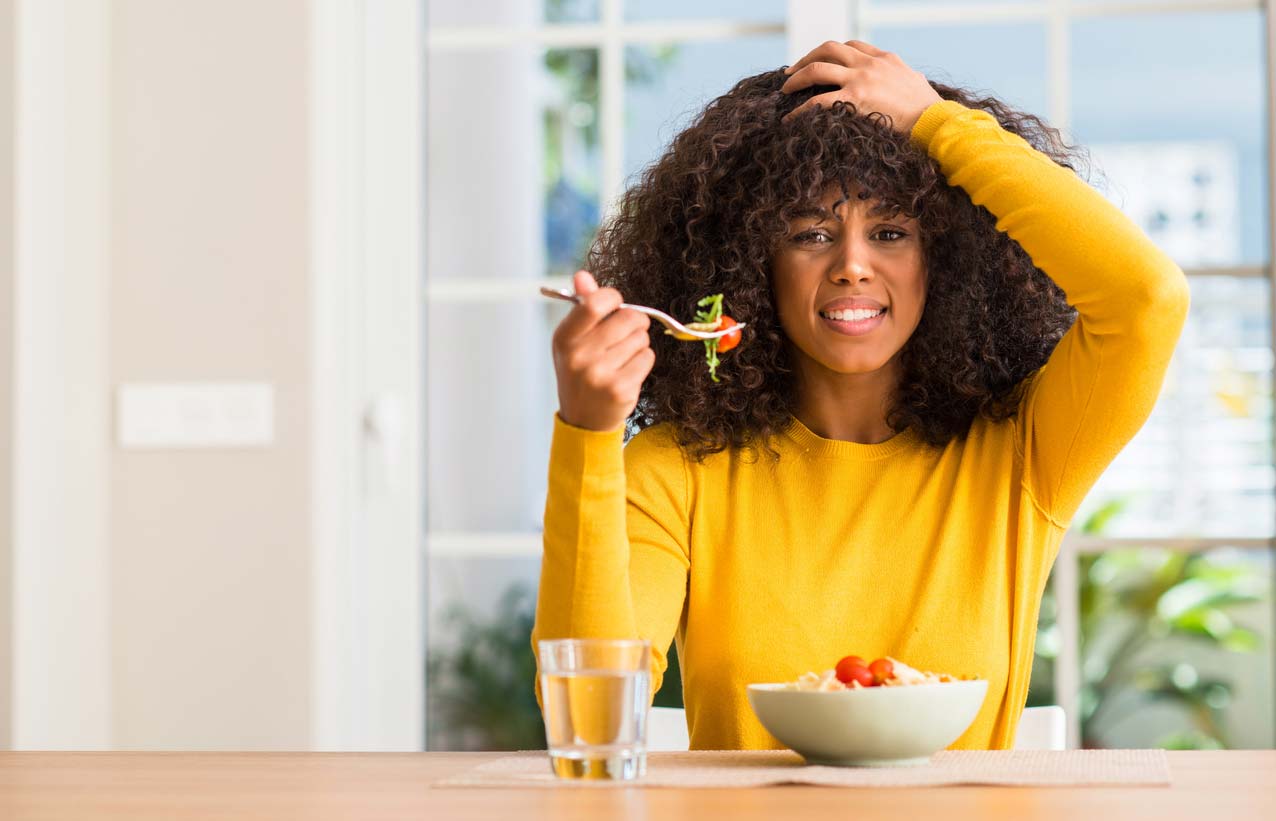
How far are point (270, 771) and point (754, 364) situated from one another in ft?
2.36

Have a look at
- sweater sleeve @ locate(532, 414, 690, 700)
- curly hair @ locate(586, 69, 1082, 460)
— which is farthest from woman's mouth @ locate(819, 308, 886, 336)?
sweater sleeve @ locate(532, 414, 690, 700)

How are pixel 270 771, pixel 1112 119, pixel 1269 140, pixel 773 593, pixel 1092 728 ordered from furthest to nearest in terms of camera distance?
pixel 1112 119
pixel 1092 728
pixel 1269 140
pixel 773 593
pixel 270 771

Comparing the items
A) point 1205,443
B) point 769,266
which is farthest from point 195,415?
point 1205,443

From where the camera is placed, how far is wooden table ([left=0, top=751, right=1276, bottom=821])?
90cm

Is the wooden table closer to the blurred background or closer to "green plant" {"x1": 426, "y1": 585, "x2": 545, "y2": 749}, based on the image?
the blurred background

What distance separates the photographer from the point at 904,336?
5.02 ft

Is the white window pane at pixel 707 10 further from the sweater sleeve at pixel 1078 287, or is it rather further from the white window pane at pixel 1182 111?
the white window pane at pixel 1182 111

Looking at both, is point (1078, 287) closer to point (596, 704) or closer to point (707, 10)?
point (596, 704)

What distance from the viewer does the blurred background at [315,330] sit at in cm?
269

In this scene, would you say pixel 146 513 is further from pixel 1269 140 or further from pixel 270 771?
pixel 1269 140

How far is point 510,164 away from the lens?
3010 mm

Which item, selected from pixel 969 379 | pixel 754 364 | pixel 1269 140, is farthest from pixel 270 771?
pixel 1269 140

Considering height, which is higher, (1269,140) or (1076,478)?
(1269,140)

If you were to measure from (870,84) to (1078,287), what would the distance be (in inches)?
12.3
